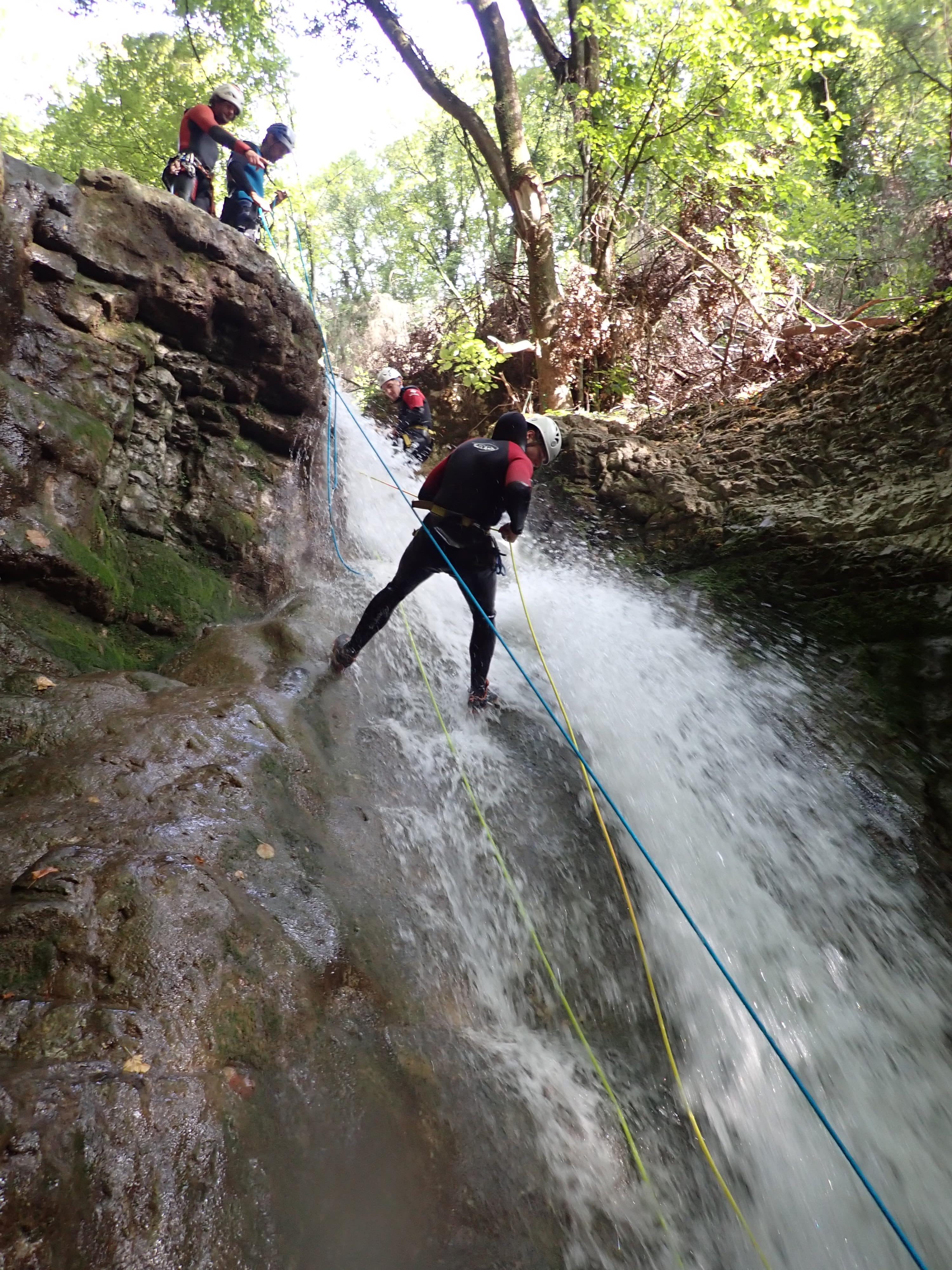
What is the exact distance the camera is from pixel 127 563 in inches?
174

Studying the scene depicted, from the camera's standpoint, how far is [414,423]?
9820 mm

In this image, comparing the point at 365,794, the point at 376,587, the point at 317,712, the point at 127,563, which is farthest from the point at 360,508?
the point at 365,794

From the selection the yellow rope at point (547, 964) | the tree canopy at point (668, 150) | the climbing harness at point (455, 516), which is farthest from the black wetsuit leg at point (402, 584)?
the tree canopy at point (668, 150)

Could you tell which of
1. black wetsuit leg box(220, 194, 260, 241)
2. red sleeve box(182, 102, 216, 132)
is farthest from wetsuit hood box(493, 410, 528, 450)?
red sleeve box(182, 102, 216, 132)

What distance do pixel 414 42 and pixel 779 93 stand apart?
17.3 ft

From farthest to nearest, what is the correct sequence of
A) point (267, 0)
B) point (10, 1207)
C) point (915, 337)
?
point (267, 0) → point (915, 337) → point (10, 1207)

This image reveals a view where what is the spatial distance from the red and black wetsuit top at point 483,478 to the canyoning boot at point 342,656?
3.61 ft

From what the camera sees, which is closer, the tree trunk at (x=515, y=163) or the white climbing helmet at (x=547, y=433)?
the white climbing helmet at (x=547, y=433)

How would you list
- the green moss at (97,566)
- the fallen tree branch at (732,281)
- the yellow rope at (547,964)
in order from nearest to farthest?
the yellow rope at (547,964)
the green moss at (97,566)
the fallen tree branch at (732,281)

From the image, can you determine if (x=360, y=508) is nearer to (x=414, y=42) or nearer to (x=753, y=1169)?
(x=753, y=1169)

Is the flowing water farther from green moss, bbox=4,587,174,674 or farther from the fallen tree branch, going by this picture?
the fallen tree branch

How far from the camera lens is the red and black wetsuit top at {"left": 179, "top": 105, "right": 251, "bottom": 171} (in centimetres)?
611

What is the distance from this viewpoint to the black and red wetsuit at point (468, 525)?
13.3ft

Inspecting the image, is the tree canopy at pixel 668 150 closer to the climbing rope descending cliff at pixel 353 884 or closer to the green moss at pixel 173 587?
the climbing rope descending cliff at pixel 353 884
